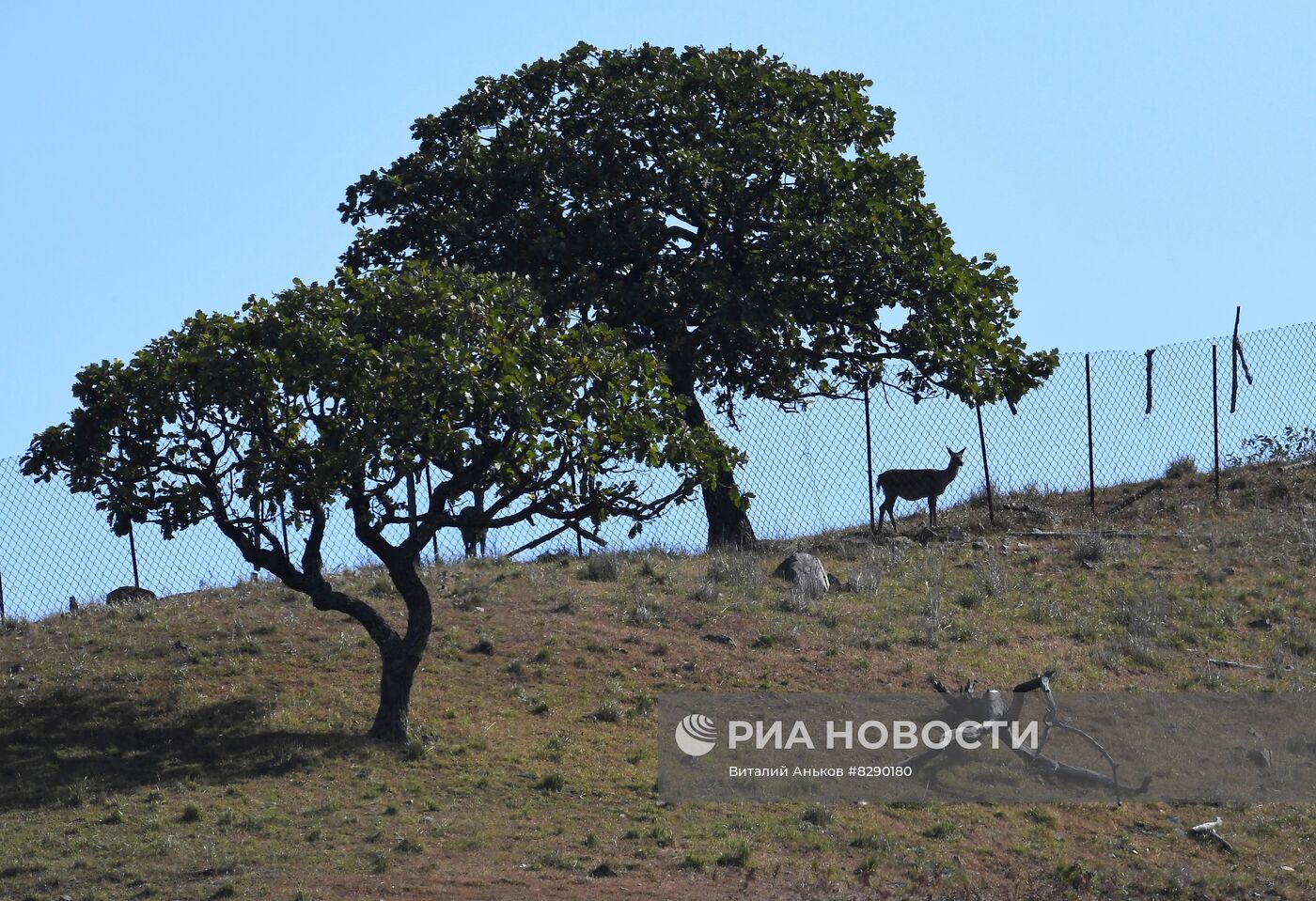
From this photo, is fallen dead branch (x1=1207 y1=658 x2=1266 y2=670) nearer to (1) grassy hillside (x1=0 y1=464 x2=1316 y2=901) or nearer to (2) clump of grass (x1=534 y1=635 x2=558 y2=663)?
(1) grassy hillside (x1=0 y1=464 x2=1316 y2=901)

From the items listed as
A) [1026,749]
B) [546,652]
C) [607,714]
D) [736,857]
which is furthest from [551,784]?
[1026,749]

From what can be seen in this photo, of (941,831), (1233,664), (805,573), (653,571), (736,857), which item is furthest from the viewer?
(653,571)

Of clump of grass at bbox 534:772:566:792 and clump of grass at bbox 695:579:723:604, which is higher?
clump of grass at bbox 695:579:723:604

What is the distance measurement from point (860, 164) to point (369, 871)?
45.4 feet

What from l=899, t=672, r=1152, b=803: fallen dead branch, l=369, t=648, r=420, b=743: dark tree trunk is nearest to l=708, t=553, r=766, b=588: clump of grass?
l=899, t=672, r=1152, b=803: fallen dead branch

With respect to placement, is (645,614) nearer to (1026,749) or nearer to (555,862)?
(1026,749)

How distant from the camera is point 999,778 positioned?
15773 millimetres

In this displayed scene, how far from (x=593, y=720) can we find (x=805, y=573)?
19.0 feet

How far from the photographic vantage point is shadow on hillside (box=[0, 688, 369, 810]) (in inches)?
593

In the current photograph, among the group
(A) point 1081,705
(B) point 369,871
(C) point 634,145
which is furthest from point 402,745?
(C) point 634,145

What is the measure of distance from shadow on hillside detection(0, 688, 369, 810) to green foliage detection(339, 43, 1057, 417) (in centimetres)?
769

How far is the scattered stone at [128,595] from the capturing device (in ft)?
73.4

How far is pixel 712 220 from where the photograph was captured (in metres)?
23.0

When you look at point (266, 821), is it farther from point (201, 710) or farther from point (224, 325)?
point (224, 325)
